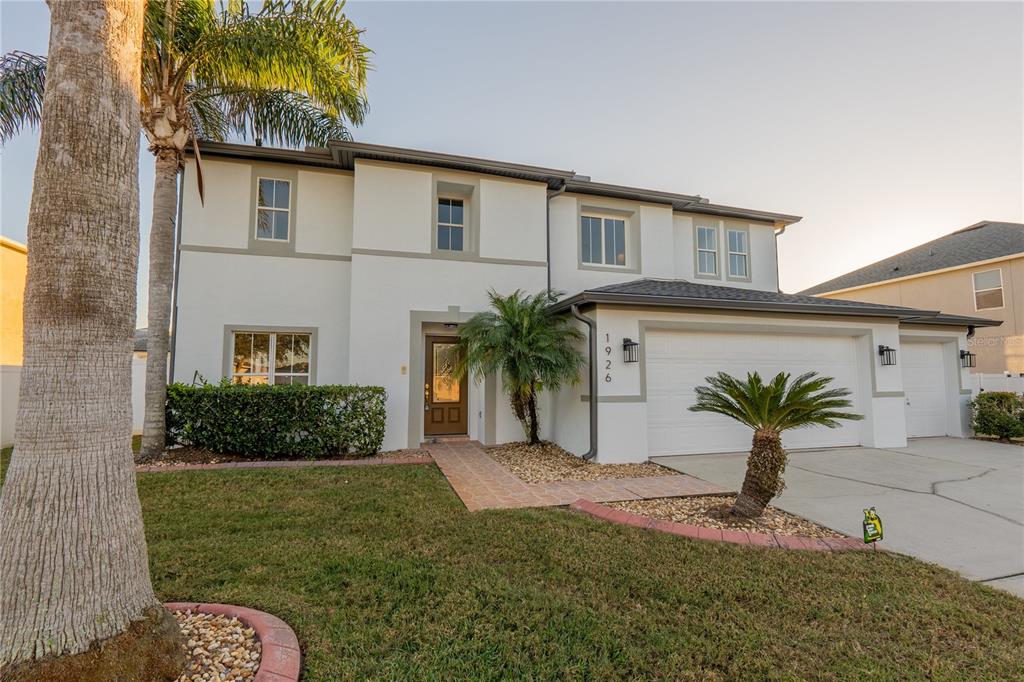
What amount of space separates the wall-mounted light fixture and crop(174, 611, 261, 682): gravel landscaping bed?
11.9m

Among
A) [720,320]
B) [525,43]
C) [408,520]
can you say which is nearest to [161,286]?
[408,520]

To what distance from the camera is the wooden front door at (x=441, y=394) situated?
33.9 ft

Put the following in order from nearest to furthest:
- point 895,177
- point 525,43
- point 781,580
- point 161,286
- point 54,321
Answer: point 54,321
point 781,580
point 161,286
point 525,43
point 895,177

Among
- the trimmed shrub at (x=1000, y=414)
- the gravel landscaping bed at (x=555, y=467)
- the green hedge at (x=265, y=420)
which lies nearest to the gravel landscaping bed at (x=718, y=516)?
the gravel landscaping bed at (x=555, y=467)

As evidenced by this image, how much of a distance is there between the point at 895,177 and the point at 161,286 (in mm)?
17126

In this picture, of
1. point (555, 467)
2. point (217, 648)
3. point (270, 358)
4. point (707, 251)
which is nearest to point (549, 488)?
point (555, 467)

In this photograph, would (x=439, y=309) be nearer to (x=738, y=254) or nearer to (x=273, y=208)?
(x=273, y=208)

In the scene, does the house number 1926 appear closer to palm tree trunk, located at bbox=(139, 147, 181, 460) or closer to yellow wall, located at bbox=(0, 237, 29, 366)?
palm tree trunk, located at bbox=(139, 147, 181, 460)

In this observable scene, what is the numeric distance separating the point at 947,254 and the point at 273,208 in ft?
83.3

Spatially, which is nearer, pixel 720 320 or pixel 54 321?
pixel 54 321

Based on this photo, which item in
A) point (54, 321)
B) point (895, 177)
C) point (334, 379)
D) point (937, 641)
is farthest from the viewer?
point (895, 177)

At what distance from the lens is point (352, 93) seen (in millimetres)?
8570

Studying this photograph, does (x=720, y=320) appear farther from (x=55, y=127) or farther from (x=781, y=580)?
(x=55, y=127)

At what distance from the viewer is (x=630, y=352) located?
321 inches
